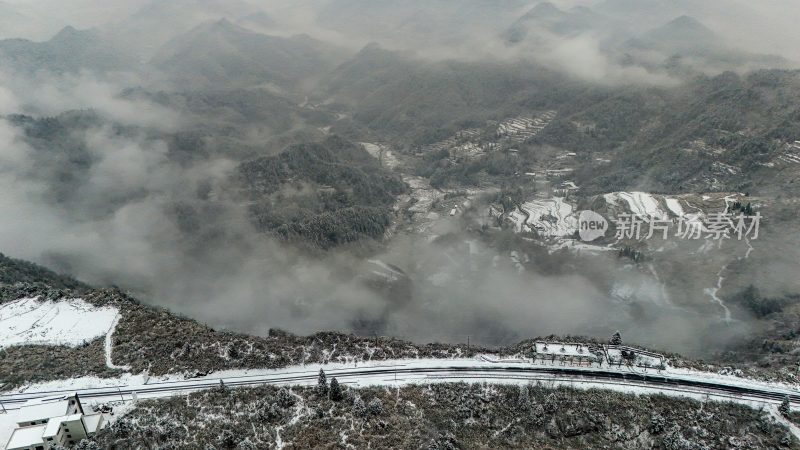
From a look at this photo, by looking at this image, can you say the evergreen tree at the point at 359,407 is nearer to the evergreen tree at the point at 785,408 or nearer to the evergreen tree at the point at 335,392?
the evergreen tree at the point at 335,392

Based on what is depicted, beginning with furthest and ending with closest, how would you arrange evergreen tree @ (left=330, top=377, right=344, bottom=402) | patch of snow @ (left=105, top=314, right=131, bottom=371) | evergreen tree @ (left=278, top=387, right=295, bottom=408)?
patch of snow @ (left=105, top=314, right=131, bottom=371) → evergreen tree @ (left=330, top=377, right=344, bottom=402) → evergreen tree @ (left=278, top=387, right=295, bottom=408)

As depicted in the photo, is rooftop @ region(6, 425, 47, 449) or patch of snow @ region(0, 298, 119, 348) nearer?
rooftop @ region(6, 425, 47, 449)

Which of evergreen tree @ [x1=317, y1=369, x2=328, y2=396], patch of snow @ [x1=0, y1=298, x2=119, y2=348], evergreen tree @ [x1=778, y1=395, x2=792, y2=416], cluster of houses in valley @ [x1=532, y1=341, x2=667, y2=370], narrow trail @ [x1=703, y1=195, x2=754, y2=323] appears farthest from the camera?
narrow trail @ [x1=703, y1=195, x2=754, y2=323]

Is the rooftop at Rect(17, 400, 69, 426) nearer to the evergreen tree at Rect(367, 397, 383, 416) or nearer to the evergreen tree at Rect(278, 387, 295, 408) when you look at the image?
the evergreen tree at Rect(278, 387, 295, 408)

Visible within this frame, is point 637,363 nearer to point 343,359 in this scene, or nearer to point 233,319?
point 343,359

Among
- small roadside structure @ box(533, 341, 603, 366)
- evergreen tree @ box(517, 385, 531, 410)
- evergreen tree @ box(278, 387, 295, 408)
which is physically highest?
small roadside structure @ box(533, 341, 603, 366)

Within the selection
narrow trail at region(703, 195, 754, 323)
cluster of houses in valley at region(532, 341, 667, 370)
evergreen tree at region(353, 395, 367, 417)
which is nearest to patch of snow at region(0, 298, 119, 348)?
evergreen tree at region(353, 395, 367, 417)

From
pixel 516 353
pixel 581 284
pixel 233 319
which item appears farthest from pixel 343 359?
pixel 581 284

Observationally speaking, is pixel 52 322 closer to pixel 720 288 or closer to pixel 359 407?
pixel 359 407

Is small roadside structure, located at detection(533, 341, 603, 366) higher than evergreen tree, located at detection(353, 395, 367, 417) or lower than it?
higher
